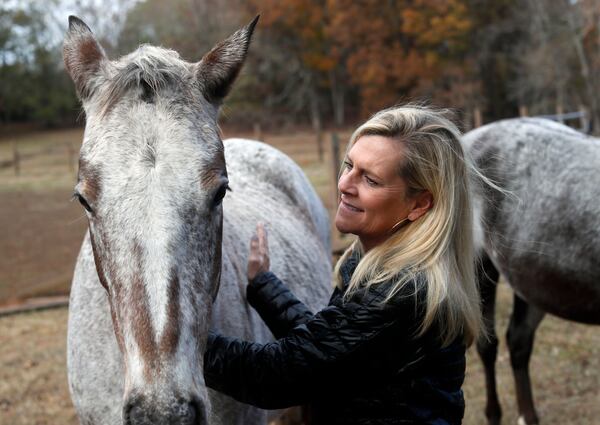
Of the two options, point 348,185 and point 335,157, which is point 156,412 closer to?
point 348,185

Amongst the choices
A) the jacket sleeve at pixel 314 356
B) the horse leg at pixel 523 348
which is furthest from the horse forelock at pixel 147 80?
the horse leg at pixel 523 348

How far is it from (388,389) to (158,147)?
933mm

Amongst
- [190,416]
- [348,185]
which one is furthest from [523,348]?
[190,416]

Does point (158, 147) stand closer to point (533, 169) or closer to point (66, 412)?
point (533, 169)

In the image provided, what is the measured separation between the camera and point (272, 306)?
206cm

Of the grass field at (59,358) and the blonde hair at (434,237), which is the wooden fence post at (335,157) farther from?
the blonde hair at (434,237)

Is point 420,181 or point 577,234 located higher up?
point 420,181

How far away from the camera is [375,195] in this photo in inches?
69.6

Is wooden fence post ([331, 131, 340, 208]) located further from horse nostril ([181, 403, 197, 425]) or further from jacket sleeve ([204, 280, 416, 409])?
horse nostril ([181, 403, 197, 425])

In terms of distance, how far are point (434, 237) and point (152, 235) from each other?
792 mm

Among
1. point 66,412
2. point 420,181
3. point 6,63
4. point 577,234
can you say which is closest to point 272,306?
point 420,181

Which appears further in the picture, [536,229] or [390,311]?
[536,229]

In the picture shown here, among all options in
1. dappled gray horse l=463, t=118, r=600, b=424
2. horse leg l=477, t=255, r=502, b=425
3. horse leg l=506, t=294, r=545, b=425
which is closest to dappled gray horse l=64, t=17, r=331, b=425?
dappled gray horse l=463, t=118, r=600, b=424

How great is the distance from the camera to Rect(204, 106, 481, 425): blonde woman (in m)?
1.65
